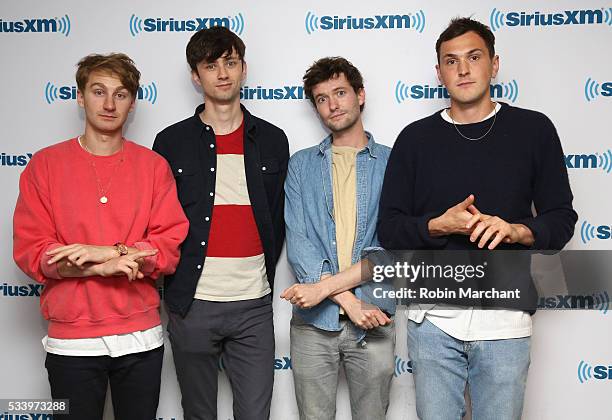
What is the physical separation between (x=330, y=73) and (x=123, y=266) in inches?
40.6

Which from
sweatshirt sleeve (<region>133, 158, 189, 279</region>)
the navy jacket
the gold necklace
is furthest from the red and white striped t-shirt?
the gold necklace

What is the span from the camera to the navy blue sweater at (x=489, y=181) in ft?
6.43

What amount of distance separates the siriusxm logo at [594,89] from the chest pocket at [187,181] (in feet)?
5.25

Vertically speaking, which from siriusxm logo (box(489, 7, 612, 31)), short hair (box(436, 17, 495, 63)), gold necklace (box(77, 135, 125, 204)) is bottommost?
gold necklace (box(77, 135, 125, 204))

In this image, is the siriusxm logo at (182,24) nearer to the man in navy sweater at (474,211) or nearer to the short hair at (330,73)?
the short hair at (330,73)

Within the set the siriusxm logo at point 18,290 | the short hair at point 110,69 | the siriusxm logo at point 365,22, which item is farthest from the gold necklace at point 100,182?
the siriusxm logo at point 365,22

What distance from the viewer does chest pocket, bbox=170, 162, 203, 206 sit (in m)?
2.30

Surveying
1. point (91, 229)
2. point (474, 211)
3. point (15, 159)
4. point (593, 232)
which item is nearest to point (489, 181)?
point (474, 211)

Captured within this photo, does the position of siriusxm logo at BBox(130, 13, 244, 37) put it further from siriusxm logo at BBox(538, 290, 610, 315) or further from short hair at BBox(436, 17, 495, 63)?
siriusxm logo at BBox(538, 290, 610, 315)

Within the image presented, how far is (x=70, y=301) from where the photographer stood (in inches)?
81.4

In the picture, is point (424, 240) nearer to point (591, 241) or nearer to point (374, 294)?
point (374, 294)

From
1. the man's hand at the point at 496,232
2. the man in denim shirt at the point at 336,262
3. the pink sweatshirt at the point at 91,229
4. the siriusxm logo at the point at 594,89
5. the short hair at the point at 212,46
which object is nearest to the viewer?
the man's hand at the point at 496,232

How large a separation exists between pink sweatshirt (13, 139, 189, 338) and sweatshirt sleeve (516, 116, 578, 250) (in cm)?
122

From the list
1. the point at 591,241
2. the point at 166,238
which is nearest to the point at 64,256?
the point at 166,238
